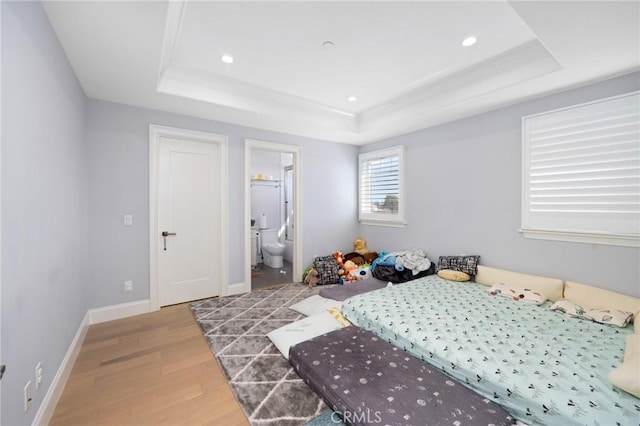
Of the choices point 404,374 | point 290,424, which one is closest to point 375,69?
point 404,374

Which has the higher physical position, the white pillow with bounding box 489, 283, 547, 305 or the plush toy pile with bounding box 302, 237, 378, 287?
the white pillow with bounding box 489, 283, 547, 305

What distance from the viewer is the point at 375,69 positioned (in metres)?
2.89

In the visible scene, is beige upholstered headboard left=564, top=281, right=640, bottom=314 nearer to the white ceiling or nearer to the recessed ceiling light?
the white ceiling

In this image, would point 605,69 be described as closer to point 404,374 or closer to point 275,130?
point 404,374

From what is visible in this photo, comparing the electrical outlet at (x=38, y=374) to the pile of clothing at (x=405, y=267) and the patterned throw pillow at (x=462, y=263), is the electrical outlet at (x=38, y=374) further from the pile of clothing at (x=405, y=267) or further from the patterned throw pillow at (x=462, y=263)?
the patterned throw pillow at (x=462, y=263)

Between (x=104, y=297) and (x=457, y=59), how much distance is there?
4.68 metres

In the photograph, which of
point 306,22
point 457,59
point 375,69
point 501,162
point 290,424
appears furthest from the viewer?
point 501,162

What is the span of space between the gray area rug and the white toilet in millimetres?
1703

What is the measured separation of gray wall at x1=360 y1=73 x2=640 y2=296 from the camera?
2512 millimetres

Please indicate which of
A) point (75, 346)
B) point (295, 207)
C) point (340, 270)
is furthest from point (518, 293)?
point (75, 346)

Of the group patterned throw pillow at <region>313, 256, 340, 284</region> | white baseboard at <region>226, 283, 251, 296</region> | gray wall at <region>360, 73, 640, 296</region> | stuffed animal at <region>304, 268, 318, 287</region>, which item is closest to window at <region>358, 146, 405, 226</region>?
gray wall at <region>360, 73, 640, 296</region>

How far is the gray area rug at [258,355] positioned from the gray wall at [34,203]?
1138 millimetres

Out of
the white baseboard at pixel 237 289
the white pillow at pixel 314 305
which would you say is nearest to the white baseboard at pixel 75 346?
the white baseboard at pixel 237 289

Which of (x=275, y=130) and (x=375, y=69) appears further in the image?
(x=275, y=130)
